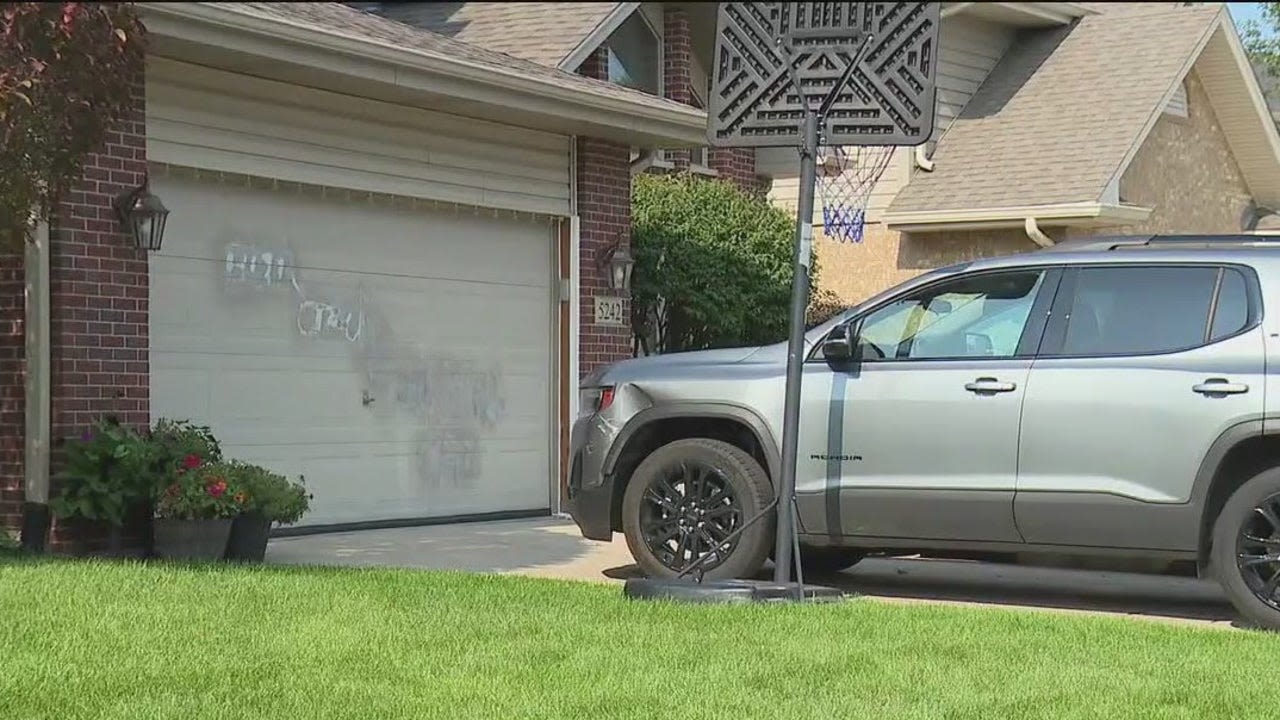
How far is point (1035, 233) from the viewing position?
19.7 metres

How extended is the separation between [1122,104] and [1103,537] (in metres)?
13.7

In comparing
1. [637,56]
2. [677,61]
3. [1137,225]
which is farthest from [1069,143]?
[637,56]

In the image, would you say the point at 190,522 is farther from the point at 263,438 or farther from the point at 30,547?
the point at 263,438

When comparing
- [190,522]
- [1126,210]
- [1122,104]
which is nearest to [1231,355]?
[190,522]

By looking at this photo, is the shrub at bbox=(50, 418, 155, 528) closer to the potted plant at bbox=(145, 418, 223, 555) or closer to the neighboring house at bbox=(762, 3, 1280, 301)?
the potted plant at bbox=(145, 418, 223, 555)

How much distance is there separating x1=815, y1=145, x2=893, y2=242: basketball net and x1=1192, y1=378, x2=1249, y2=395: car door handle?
13.2m

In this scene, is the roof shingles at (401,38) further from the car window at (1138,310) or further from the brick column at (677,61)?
the car window at (1138,310)

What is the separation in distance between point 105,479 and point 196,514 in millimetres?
705

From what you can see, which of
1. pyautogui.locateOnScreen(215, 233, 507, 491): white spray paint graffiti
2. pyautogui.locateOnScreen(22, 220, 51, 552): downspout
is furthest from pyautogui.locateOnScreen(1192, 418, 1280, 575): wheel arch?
pyautogui.locateOnScreen(215, 233, 507, 491): white spray paint graffiti

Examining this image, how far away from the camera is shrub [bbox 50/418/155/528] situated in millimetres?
10172

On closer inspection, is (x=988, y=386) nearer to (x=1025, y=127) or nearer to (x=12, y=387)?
(x=12, y=387)

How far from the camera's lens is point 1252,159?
23656 millimetres

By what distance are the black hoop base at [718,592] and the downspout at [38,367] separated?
4039 millimetres

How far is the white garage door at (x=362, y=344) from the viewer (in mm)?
11742
